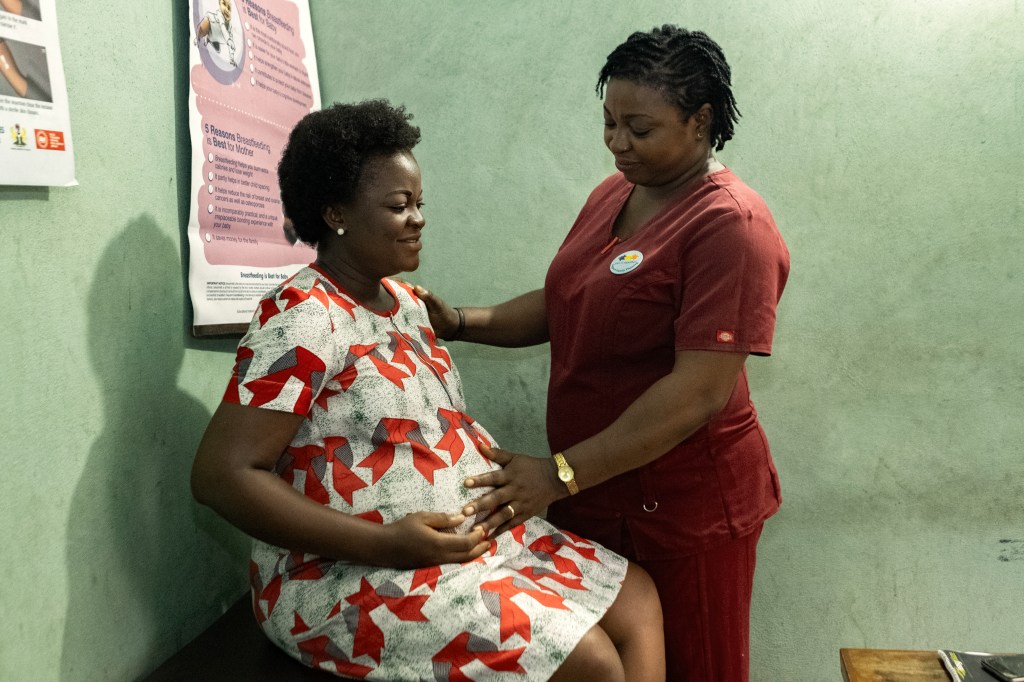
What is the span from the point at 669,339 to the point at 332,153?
0.74 meters

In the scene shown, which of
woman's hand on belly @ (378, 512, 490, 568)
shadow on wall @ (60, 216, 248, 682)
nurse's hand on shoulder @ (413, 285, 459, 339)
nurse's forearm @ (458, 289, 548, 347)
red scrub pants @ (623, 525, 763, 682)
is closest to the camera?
woman's hand on belly @ (378, 512, 490, 568)

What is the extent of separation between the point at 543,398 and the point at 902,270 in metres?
1.03

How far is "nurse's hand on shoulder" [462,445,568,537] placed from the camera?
1447 millimetres

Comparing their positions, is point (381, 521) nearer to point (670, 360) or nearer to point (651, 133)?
point (670, 360)

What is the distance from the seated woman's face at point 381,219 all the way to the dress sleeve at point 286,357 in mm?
183

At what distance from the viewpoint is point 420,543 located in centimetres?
128

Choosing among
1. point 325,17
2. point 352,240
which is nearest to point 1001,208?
point 352,240

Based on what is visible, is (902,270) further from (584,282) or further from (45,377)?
(45,377)

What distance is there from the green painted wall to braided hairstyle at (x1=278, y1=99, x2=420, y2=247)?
Answer: 313mm

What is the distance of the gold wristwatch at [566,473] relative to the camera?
1524 mm

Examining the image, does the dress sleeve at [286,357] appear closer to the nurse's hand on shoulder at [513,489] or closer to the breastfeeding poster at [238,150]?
the nurse's hand on shoulder at [513,489]

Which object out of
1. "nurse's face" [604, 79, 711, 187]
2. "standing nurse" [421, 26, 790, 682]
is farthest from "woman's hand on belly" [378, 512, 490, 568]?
"nurse's face" [604, 79, 711, 187]

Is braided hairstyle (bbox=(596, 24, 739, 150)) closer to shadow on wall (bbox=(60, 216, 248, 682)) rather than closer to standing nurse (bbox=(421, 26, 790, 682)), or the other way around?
standing nurse (bbox=(421, 26, 790, 682))

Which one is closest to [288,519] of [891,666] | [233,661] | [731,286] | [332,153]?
[233,661]
